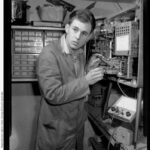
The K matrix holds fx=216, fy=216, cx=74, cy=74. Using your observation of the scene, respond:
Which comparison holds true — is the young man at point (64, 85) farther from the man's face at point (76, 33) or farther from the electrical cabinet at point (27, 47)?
the electrical cabinet at point (27, 47)

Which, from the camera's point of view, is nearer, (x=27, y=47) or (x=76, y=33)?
(x=76, y=33)

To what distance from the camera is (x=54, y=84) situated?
1.41 metres

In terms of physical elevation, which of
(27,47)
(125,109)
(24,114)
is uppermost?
(27,47)

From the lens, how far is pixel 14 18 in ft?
6.81

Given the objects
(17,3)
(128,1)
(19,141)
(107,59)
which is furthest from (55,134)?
(128,1)

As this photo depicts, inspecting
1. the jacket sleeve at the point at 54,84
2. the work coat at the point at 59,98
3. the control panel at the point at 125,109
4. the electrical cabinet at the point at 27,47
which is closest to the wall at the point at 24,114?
the electrical cabinet at the point at 27,47

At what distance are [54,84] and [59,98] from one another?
0.32 feet

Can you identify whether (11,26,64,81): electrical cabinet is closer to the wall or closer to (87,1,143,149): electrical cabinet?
the wall

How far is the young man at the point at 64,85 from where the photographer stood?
142 cm

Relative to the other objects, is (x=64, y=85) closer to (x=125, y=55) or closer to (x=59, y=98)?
(x=59, y=98)

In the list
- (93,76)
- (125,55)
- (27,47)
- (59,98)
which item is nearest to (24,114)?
(27,47)

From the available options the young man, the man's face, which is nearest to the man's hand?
the young man

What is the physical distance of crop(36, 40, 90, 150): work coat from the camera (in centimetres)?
142

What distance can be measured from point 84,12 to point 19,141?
1.68 m
